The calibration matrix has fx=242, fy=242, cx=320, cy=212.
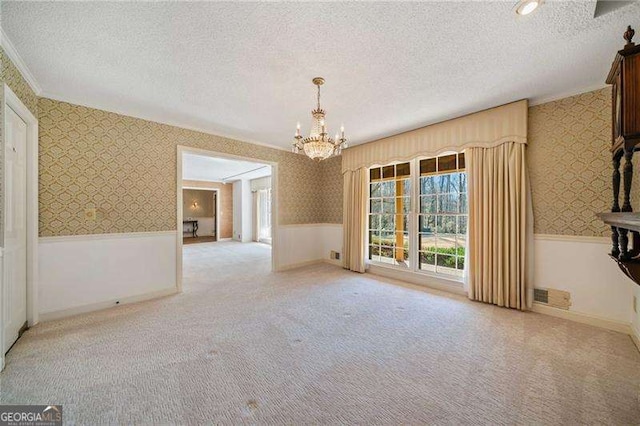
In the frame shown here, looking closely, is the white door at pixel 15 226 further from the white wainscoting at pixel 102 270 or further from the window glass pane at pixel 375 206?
the window glass pane at pixel 375 206

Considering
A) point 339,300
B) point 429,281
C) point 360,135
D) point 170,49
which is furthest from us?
point 360,135

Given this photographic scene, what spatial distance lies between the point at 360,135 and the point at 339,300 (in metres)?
2.82

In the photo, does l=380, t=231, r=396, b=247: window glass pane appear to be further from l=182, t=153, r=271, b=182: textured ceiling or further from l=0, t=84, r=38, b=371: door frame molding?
l=0, t=84, r=38, b=371: door frame molding

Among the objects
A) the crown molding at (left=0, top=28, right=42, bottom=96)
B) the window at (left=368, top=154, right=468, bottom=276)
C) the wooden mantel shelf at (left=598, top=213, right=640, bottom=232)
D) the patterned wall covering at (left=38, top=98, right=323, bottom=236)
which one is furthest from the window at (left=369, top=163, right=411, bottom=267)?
the crown molding at (left=0, top=28, right=42, bottom=96)

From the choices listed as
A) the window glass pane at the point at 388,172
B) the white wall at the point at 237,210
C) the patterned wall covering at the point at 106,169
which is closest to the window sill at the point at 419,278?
the window glass pane at the point at 388,172

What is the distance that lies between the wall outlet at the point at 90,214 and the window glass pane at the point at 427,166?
15.7 ft

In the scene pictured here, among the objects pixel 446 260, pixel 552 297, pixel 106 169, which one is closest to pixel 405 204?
pixel 446 260

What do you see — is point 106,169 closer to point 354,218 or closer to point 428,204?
point 354,218

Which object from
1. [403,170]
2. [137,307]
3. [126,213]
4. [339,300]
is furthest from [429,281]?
[126,213]

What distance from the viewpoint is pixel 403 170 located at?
443 cm

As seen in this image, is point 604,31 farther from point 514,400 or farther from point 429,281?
point 429,281

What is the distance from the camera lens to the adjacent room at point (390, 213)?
5.37ft

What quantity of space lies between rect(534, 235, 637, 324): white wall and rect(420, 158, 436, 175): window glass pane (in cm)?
168

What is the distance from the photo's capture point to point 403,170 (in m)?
4.43
